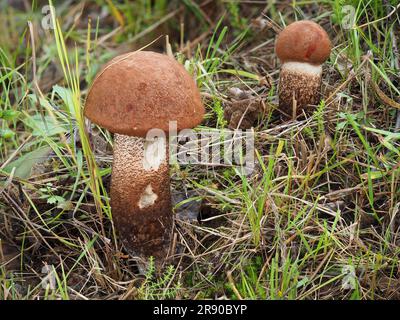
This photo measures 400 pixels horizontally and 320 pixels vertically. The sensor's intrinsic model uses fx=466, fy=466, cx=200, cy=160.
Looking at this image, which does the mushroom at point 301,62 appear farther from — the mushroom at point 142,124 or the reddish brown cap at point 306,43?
the mushroom at point 142,124

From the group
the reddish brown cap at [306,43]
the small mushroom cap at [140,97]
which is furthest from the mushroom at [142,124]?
the reddish brown cap at [306,43]

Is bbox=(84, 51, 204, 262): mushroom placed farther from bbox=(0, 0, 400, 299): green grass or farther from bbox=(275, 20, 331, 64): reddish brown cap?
bbox=(275, 20, 331, 64): reddish brown cap

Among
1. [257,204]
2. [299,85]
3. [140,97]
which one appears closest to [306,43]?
[299,85]

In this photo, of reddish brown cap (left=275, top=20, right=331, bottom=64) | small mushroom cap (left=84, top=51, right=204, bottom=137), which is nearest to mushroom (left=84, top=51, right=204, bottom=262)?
small mushroom cap (left=84, top=51, right=204, bottom=137)

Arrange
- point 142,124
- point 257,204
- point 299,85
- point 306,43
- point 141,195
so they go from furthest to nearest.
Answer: point 299,85
point 306,43
point 257,204
point 141,195
point 142,124

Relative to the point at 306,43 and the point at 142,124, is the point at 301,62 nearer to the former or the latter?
the point at 306,43
